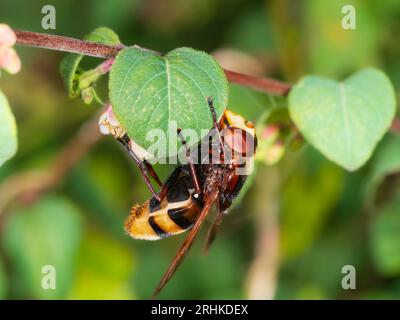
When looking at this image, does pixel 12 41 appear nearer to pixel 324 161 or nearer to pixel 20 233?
pixel 20 233

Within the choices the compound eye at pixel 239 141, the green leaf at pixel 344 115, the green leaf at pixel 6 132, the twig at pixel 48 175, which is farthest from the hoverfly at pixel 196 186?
the twig at pixel 48 175

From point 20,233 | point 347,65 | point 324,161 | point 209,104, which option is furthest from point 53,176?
point 209,104

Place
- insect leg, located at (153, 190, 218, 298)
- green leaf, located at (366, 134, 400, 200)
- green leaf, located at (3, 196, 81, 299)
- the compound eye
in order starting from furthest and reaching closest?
green leaf, located at (3, 196, 81, 299), green leaf, located at (366, 134, 400, 200), the compound eye, insect leg, located at (153, 190, 218, 298)

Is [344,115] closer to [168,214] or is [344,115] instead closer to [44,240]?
[168,214]

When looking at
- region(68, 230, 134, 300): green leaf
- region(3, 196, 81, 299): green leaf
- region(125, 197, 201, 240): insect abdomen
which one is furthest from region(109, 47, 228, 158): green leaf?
region(68, 230, 134, 300): green leaf

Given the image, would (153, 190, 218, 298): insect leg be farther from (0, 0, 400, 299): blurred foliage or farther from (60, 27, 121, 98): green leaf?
(0, 0, 400, 299): blurred foliage

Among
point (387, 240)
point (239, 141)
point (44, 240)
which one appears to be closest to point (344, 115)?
point (239, 141)
